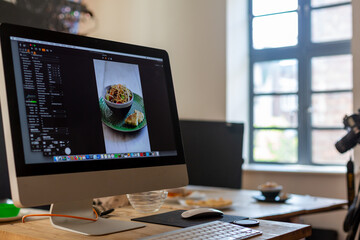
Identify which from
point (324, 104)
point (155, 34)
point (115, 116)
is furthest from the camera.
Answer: point (155, 34)

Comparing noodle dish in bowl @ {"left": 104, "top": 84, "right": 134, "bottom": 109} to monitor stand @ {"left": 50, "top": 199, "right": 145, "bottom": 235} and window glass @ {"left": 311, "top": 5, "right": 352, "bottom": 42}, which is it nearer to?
monitor stand @ {"left": 50, "top": 199, "right": 145, "bottom": 235}

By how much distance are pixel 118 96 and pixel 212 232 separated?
0.43 metres

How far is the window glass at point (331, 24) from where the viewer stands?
382cm

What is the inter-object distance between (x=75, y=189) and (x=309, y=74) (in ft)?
10.7

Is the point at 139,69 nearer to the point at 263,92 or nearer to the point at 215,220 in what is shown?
the point at 215,220

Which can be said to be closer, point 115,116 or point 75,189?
point 75,189

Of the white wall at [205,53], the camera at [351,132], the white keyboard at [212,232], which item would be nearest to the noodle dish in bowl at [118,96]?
the white keyboard at [212,232]

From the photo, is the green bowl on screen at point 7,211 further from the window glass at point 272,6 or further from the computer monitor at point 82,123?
the window glass at point 272,6

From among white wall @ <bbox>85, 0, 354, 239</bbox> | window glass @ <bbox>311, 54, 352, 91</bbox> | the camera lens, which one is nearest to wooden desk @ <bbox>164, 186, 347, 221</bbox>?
the camera lens

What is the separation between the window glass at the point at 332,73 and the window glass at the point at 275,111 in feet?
0.81

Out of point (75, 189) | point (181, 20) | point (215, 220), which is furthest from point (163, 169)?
point (181, 20)

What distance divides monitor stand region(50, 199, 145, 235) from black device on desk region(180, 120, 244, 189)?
4.08 feet

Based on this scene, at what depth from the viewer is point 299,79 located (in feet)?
13.2

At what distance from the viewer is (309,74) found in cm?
400
